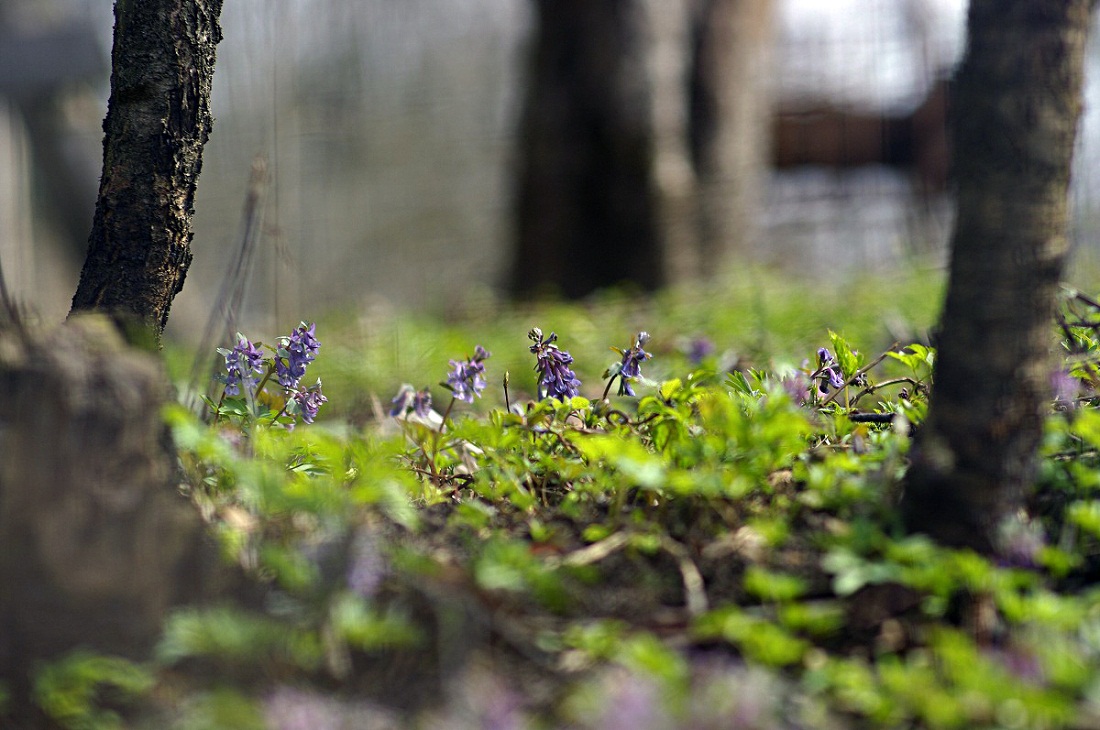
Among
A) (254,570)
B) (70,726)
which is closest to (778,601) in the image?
(254,570)

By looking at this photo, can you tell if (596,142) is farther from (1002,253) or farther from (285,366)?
(1002,253)

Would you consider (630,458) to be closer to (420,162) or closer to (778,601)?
(778,601)

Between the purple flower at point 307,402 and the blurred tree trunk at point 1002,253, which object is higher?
the blurred tree trunk at point 1002,253

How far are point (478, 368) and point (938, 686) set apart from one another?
1158 mm

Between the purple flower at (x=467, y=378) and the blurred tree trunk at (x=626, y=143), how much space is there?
4.34m

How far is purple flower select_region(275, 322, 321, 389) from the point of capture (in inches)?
76.9

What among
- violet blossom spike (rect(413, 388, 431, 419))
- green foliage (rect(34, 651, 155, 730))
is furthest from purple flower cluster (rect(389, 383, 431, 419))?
green foliage (rect(34, 651, 155, 730))

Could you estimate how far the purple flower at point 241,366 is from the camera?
6.31 feet

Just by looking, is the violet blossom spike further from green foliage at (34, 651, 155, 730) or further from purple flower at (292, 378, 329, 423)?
green foliage at (34, 651, 155, 730)

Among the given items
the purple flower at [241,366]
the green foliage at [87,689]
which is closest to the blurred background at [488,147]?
the purple flower at [241,366]

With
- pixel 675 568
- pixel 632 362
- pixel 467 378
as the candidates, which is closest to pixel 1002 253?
pixel 675 568

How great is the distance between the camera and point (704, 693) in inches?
43.1

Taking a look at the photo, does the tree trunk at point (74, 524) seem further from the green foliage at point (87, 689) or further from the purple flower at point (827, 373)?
the purple flower at point (827, 373)

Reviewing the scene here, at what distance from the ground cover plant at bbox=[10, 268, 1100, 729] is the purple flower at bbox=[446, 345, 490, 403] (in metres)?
0.23
